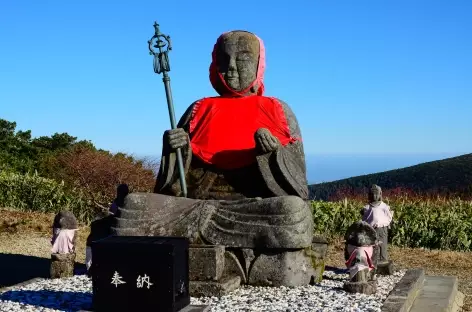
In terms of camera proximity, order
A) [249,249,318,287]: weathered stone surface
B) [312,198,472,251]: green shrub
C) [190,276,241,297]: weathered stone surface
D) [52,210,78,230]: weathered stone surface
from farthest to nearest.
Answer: [312,198,472,251]: green shrub
[52,210,78,230]: weathered stone surface
[249,249,318,287]: weathered stone surface
[190,276,241,297]: weathered stone surface

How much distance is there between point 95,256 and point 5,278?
14.0 feet

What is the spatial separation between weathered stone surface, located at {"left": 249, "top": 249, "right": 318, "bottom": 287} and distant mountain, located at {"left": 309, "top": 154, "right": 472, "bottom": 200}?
2284 cm

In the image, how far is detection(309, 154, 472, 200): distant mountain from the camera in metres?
30.2

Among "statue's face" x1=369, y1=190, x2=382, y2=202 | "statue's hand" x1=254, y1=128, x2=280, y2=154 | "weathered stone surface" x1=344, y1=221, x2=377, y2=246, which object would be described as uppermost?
"statue's hand" x1=254, y1=128, x2=280, y2=154

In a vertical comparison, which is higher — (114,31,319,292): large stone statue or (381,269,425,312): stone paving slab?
(114,31,319,292): large stone statue

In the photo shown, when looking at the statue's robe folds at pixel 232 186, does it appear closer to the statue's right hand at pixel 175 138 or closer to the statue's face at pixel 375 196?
the statue's right hand at pixel 175 138

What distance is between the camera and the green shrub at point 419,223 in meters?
12.4

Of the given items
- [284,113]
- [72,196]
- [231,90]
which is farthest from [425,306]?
[72,196]

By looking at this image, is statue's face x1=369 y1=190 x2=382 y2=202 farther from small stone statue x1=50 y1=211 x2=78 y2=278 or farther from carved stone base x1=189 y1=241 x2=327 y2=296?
small stone statue x1=50 y1=211 x2=78 y2=278

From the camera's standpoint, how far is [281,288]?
6945mm

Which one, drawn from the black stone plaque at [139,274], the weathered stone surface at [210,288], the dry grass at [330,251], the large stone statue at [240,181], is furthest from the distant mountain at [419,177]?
the black stone plaque at [139,274]

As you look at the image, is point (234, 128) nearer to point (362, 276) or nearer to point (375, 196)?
point (375, 196)

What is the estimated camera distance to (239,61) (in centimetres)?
830

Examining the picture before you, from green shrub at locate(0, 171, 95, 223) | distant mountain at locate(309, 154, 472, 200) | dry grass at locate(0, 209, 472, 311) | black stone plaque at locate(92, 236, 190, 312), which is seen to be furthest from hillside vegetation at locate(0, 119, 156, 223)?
distant mountain at locate(309, 154, 472, 200)
